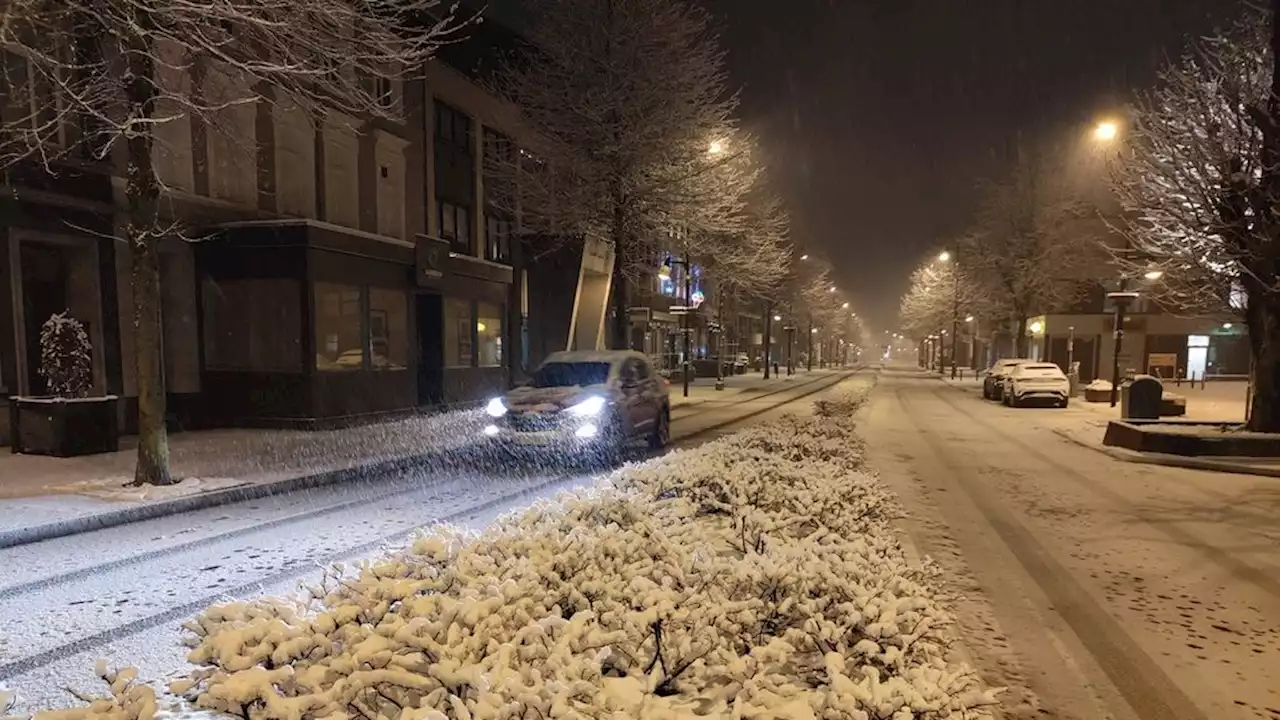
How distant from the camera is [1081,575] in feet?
18.4

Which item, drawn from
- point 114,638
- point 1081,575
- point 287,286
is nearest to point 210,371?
point 287,286

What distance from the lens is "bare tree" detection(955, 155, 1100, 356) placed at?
3638cm

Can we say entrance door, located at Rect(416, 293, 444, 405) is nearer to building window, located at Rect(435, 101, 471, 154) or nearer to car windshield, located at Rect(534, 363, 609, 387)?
building window, located at Rect(435, 101, 471, 154)

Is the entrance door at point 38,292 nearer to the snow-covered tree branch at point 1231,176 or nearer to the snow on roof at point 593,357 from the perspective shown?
the snow on roof at point 593,357

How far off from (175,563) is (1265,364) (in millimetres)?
16326

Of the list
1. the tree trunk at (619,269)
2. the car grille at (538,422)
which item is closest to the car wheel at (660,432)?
the car grille at (538,422)

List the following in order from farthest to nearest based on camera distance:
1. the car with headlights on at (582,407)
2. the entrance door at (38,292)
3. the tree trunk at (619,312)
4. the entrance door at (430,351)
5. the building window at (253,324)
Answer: the tree trunk at (619,312) → the entrance door at (430,351) → the building window at (253,324) → the entrance door at (38,292) → the car with headlights on at (582,407)

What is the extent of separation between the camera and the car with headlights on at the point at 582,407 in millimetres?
10727

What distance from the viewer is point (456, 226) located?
2286cm

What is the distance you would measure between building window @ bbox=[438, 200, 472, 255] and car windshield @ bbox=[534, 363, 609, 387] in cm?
1071

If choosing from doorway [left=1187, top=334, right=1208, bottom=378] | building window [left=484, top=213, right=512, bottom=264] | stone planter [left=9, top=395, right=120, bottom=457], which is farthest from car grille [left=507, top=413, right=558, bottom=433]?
doorway [left=1187, top=334, right=1208, bottom=378]

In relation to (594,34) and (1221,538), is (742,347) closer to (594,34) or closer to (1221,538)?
(594,34)

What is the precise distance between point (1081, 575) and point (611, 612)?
4.48 metres

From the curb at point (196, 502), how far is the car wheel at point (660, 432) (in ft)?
13.9
